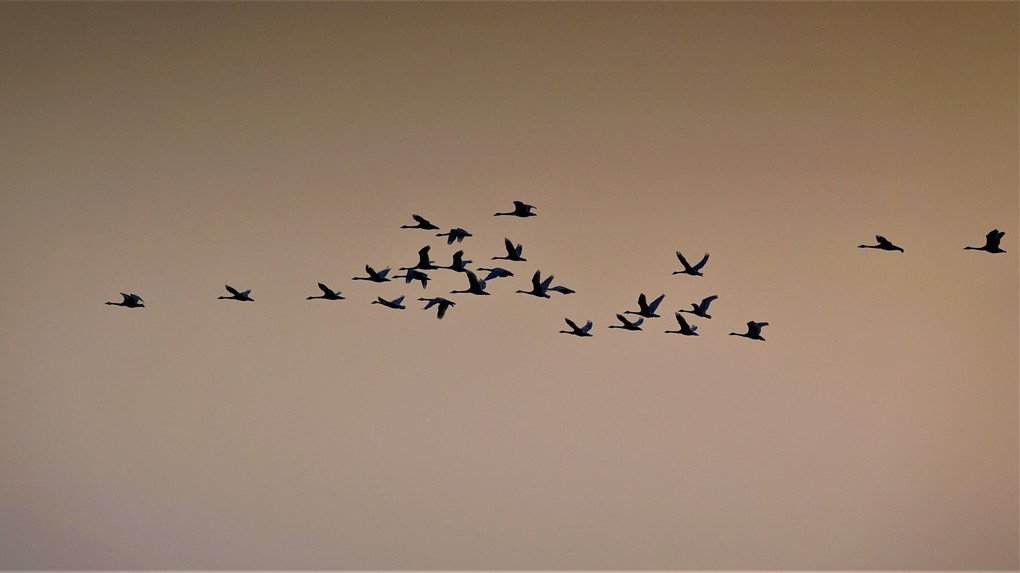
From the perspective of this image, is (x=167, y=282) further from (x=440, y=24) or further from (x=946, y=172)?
(x=946, y=172)

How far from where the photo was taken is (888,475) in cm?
568

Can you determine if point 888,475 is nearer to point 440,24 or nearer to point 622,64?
point 622,64

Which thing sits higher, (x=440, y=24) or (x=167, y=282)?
(x=440, y=24)

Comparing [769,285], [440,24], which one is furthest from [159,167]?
[769,285]

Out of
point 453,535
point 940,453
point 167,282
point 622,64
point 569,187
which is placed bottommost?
point 453,535

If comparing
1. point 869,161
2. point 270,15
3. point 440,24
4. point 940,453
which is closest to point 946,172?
point 869,161

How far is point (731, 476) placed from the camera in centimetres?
574

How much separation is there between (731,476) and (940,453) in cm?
109

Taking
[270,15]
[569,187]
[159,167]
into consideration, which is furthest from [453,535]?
[270,15]

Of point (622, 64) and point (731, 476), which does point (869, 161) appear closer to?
Answer: point (622, 64)

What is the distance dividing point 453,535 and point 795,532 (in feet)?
6.00

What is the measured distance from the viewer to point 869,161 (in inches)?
220

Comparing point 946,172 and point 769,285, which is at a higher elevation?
point 946,172

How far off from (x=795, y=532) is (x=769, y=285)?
132 cm
